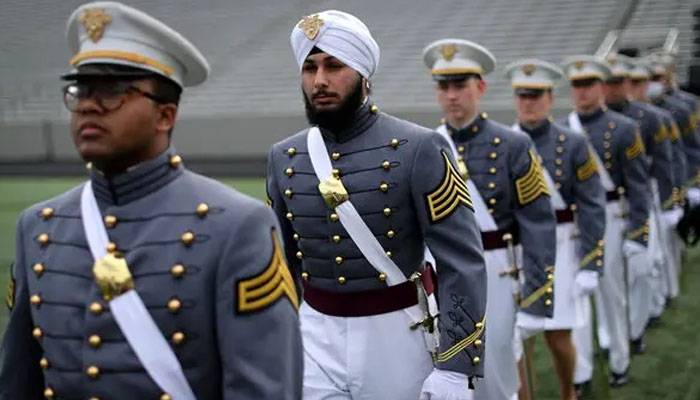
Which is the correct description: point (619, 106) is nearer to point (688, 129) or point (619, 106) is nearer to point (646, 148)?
point (646, 148)

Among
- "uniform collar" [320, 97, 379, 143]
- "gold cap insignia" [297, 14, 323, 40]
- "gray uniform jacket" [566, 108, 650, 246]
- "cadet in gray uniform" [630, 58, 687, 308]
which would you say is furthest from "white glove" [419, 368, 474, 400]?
"cadet in gray uniform" [630, 58, 687, 308]

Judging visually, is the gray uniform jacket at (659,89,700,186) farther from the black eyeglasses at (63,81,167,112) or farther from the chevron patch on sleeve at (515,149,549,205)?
the black eyeglasses at (63,81,167,112)

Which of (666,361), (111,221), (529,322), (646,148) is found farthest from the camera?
(646,148)

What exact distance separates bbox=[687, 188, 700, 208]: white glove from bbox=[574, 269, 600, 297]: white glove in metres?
3.68

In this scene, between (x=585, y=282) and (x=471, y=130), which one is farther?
(x=585, y=282)

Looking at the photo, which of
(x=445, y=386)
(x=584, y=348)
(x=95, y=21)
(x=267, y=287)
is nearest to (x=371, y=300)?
(x=445, y=386)

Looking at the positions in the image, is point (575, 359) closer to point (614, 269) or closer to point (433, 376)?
point (614, 269)

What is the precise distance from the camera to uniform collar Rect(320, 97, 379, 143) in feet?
11.6

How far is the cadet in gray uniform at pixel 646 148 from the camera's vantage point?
808cm

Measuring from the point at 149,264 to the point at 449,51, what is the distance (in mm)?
3035

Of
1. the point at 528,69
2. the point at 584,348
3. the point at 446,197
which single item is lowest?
the point at 584,348

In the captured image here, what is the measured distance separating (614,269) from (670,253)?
2754 mm

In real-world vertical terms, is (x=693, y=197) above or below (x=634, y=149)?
below

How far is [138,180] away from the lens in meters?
2.28
